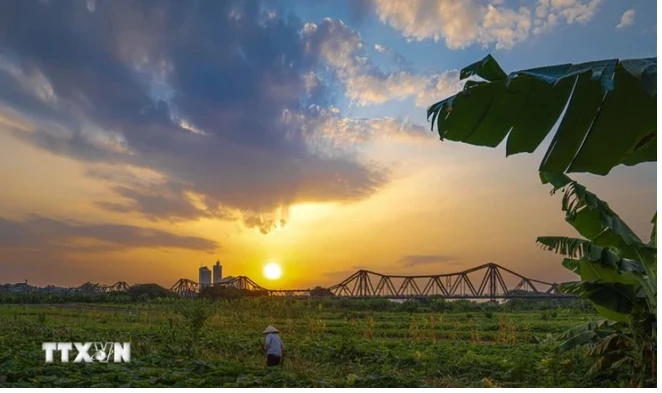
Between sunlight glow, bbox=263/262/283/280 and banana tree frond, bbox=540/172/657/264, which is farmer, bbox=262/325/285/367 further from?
sunlight glow, bbox=263/262/283/280

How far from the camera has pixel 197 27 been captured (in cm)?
597

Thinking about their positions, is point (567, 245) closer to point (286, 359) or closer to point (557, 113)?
point (557, 113)

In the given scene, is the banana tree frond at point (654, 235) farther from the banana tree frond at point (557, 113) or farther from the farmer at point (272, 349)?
the farmer at point (272, 349)

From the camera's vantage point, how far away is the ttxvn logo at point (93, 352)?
459 centimetres

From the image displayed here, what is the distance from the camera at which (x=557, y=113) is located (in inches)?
84.3

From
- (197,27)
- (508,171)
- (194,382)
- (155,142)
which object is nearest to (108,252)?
(155,142)

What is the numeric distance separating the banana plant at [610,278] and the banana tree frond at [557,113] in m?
0.78

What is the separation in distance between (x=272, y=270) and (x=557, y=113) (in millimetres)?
5732

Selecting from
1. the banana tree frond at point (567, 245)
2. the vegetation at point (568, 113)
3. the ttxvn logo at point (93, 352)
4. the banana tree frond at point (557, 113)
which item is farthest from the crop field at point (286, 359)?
the banana tree frond at point (557, 113)

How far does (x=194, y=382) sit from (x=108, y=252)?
12.3 feet

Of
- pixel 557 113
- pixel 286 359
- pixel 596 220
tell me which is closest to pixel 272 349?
pixel 286 359

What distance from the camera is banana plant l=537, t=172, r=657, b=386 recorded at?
10.1 feet

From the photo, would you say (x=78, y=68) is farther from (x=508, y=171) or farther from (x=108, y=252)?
(x=508, y=171)

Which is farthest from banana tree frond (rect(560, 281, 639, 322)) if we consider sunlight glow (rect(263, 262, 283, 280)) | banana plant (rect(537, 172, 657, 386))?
sunlight glow (rect(263, 262, 283, 280))
